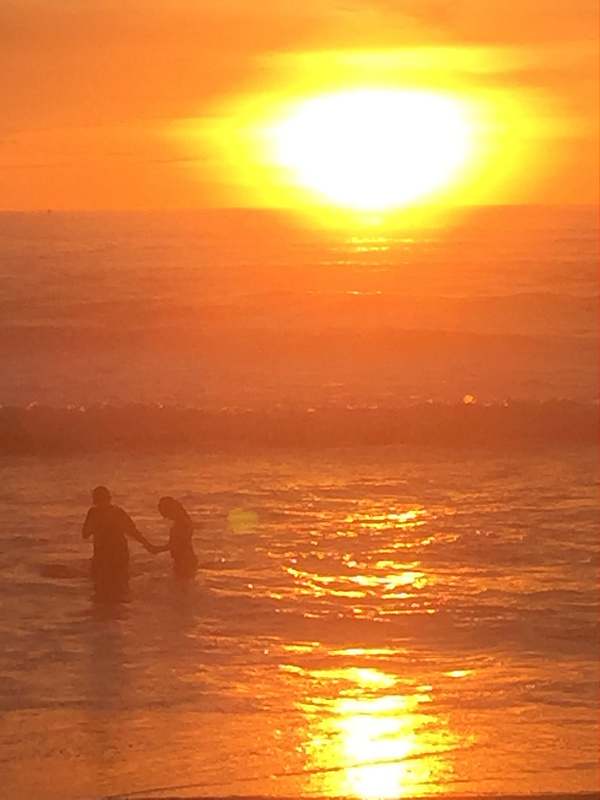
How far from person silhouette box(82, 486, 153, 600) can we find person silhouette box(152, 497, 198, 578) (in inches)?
15.3

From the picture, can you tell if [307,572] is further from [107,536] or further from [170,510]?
[107,536]

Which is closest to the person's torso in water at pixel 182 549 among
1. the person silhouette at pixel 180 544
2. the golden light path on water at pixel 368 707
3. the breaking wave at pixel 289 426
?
the person silhouette at pixel 180 544

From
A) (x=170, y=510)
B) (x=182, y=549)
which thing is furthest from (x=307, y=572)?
(x=170, y=510)

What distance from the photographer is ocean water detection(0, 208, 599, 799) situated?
7.17 meters

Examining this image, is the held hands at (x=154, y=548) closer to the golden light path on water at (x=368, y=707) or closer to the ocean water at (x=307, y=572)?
the ocean water at (x=307, y=572)

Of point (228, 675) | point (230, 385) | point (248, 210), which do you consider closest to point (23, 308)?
point (230, 385)

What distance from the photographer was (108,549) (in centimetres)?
1112

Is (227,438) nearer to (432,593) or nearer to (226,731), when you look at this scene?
(432,593)

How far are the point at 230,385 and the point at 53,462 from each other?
882 centimetres

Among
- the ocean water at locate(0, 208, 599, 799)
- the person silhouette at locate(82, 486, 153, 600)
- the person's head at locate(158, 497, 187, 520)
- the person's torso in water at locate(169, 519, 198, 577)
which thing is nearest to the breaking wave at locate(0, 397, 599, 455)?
the ocean water at locate(0, 208, 599, 799)

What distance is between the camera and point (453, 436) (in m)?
19.4

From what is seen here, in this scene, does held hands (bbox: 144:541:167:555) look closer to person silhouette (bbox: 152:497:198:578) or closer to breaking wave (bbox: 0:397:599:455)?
person silhouette (bbox: 152:497:198:578)

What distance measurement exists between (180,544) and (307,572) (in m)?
1.05

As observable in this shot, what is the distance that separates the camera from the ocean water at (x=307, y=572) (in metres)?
7.17
